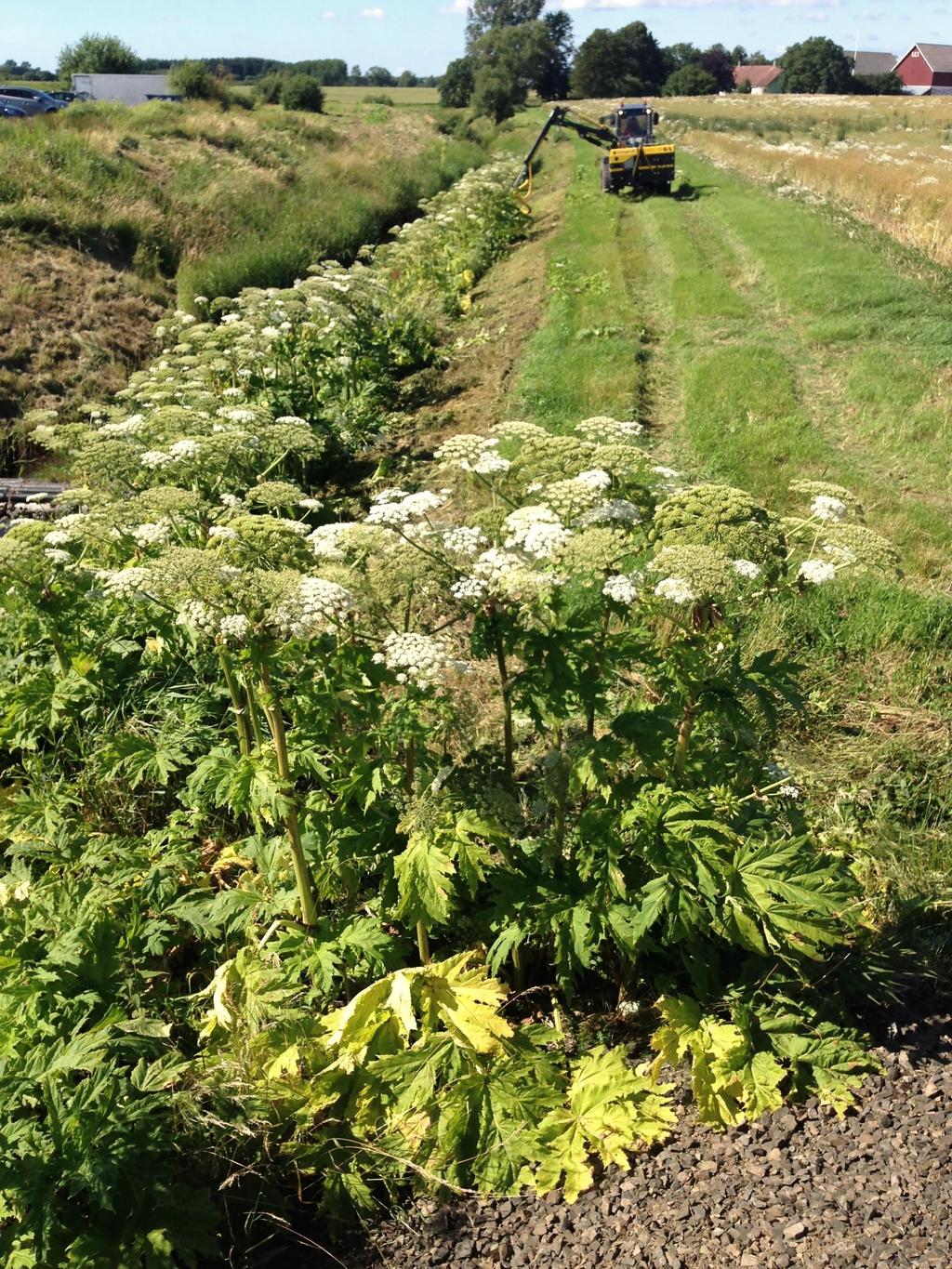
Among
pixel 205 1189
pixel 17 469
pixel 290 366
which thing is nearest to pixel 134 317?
pixel 17 469

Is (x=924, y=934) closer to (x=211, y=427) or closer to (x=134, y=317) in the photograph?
(x=211, y=427)

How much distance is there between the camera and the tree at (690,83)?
356 feet

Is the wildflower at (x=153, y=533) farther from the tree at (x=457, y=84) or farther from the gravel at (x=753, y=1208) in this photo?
the tree at (x=457, y=84)

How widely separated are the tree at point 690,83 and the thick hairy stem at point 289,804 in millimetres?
123263

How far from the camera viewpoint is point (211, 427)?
25.0 ft

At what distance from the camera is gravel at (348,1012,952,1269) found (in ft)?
10.7

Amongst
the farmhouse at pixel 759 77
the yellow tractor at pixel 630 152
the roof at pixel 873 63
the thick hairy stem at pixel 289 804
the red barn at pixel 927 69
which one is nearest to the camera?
the thick hairy stem at pixel 289 804

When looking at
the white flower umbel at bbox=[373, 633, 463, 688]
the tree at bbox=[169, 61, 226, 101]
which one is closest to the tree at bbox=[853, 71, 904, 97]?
the tree at bbox=[169, 61, 226, 101]

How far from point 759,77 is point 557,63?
54.2 m

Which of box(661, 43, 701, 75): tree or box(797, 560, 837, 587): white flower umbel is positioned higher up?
box(661, 43, 701, 75): tree

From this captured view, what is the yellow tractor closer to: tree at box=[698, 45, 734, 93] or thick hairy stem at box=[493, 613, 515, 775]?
thick hairy stem at box=[493, 613, 515, 775]

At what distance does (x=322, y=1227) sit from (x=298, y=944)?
1.08 metres

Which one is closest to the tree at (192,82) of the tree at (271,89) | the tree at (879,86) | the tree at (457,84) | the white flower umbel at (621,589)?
the tree at (271,89)

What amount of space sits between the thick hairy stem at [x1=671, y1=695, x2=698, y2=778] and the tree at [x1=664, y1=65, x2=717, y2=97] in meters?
123
